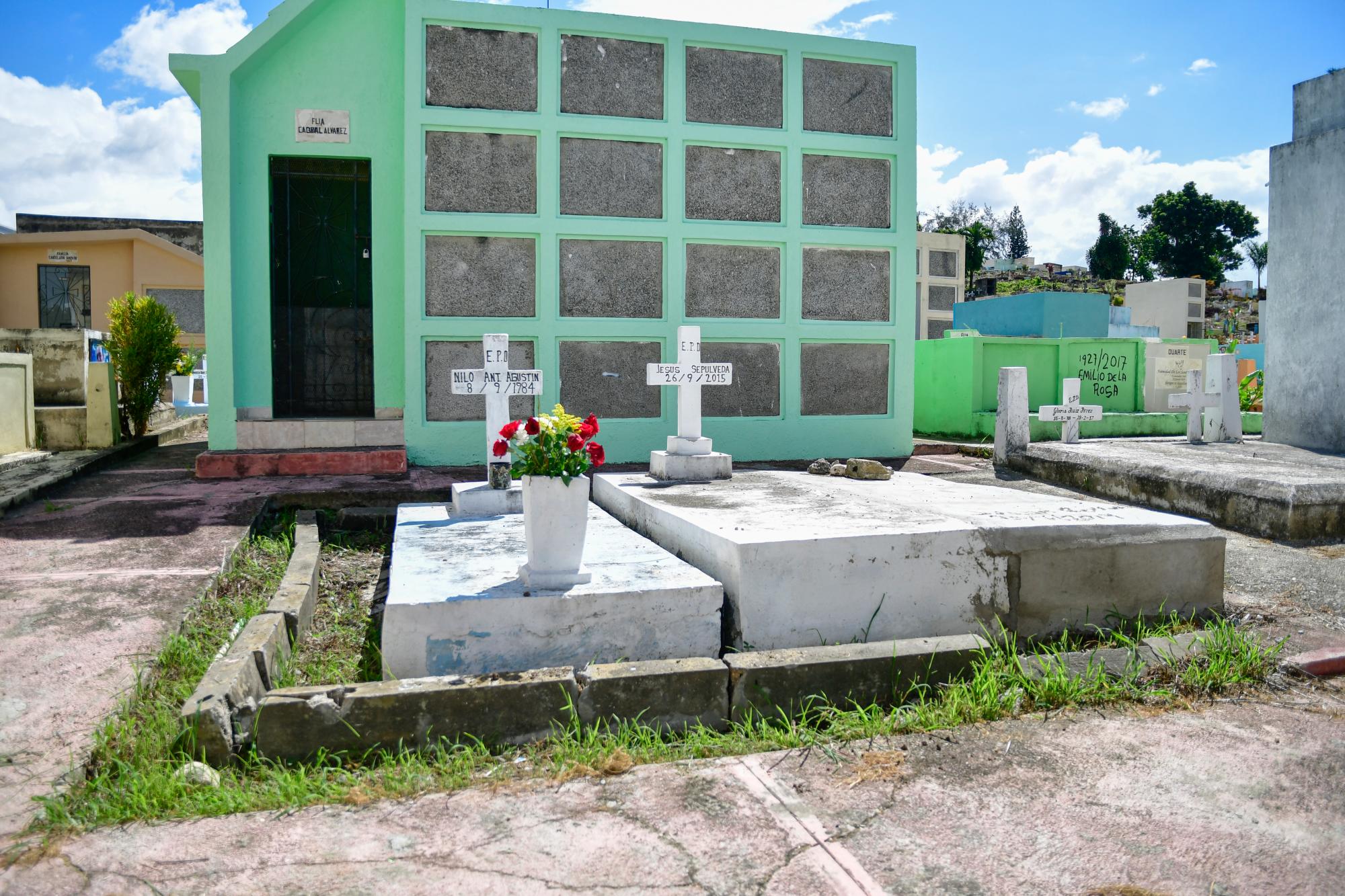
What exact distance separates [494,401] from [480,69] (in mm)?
4252

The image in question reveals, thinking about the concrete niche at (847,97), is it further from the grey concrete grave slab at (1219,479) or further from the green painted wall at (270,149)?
the green painted wall at (270,149)

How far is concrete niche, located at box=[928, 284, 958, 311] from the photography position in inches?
1288

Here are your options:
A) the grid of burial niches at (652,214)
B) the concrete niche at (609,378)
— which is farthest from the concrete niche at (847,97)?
the concrete niche at (609,378)

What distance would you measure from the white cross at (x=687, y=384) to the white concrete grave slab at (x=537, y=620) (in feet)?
7.96

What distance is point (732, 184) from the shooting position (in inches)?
361

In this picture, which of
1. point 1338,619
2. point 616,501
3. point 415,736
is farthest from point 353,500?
point 1338,619

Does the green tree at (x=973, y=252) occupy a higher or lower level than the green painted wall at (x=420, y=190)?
higher

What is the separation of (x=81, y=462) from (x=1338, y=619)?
931cm

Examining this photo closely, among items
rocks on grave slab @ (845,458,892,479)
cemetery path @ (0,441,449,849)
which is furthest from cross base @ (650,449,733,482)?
cemetery path @ (0,441,449,849)

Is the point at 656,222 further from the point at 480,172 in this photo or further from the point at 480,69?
the point at 480,69

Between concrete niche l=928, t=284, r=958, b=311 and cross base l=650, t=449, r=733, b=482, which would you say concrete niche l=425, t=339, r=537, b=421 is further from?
concrete niche l=928, t=284, r=958, b=311

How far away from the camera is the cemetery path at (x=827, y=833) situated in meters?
2.21

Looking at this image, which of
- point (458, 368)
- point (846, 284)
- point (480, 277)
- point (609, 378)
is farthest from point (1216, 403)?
point (458, 368)

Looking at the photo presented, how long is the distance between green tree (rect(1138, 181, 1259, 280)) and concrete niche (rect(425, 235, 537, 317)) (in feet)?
190
